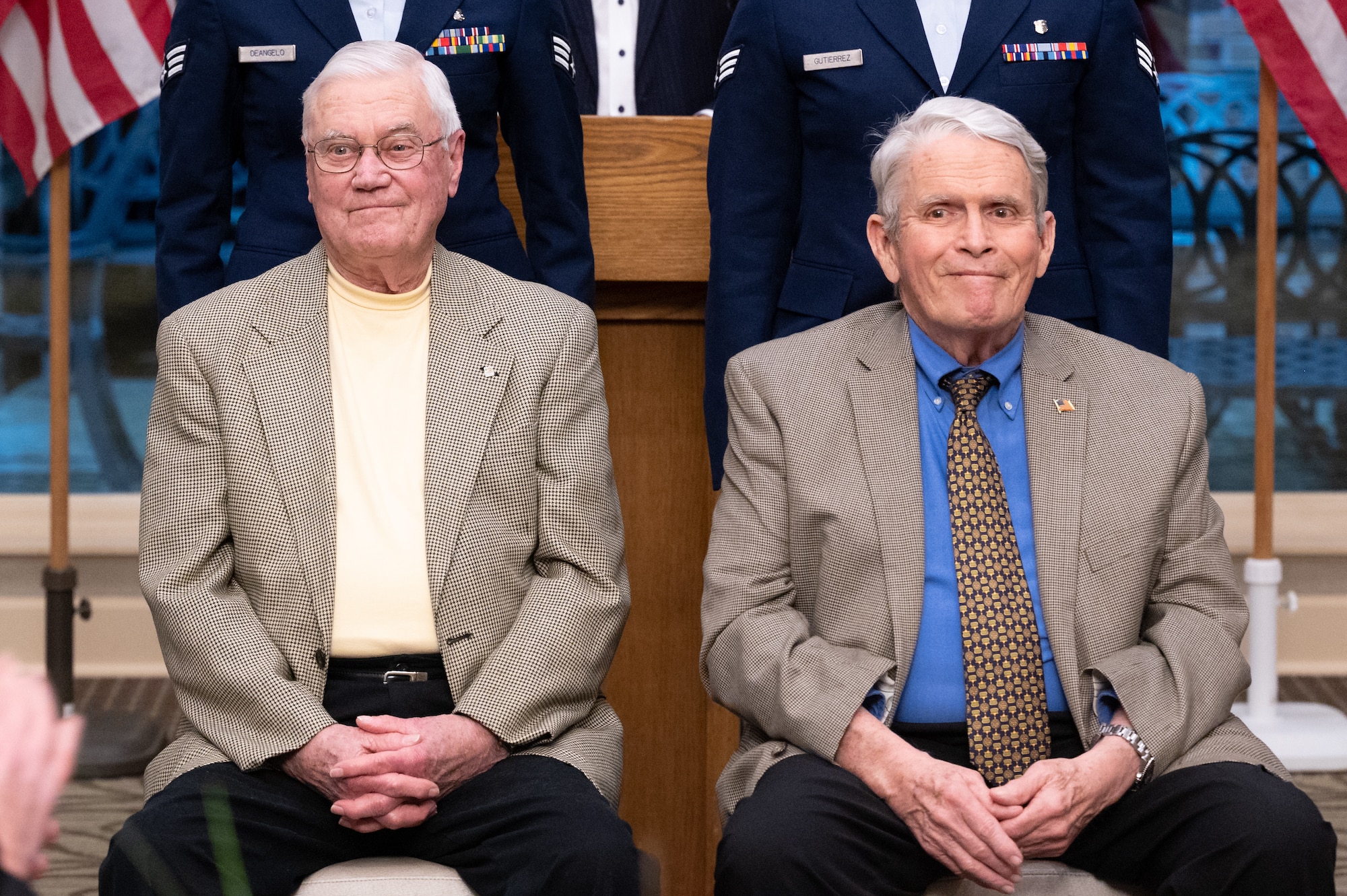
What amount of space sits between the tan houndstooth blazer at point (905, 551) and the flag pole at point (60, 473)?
2221 mm

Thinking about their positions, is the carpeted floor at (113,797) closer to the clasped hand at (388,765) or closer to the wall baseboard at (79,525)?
the wall baseboard at (79,525)

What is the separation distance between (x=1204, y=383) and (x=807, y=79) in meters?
2.88

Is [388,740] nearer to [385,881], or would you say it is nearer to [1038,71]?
[385,881]

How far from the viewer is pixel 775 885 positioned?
1874 mm

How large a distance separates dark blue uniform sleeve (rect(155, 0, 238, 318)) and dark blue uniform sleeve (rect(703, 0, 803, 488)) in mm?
780

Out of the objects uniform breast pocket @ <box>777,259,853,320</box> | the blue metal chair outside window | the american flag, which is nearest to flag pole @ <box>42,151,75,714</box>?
the american flag

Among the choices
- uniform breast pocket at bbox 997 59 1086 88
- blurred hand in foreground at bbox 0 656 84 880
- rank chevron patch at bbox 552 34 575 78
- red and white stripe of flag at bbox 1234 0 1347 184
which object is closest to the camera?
blurred hand in foreground at bbox 0 656 84 880

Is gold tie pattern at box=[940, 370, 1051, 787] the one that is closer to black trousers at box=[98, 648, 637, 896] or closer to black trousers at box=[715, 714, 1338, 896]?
black trousers at box=[715, 714, 1338, 896]

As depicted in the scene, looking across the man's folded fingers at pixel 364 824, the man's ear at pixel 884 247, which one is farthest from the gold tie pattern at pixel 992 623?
the man's folded fingers at pixel 364 824

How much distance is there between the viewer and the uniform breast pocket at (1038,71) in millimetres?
2457

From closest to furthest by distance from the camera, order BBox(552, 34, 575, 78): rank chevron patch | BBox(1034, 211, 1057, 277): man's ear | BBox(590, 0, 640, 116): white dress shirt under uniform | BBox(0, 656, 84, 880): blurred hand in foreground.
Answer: BBox(0, 656, 84, 880): blurred hand in foreground
BBox(1034, 211, 1057, 277): man's ear
BBox(552, 34, 575, 78): rank chevron patch
BBox(590, 0, 640, 116): white dress shirt under uniform

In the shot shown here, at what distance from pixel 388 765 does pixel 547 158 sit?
1.02 meters

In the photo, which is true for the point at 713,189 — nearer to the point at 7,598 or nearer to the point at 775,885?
the point at 775,885

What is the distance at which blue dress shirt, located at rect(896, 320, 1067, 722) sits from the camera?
2.04m
